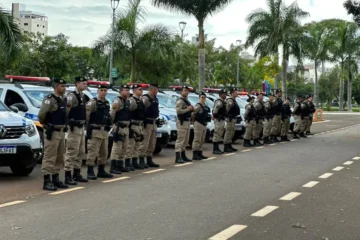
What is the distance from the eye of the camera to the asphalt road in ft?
23.2

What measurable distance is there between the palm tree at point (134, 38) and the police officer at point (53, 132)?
2121 centimetres

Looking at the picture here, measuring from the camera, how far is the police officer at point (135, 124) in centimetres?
1301

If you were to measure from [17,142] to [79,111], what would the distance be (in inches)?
49.4

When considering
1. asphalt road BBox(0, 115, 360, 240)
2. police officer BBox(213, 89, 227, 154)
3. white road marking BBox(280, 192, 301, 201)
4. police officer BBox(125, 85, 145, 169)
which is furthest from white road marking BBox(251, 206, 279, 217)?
police officer BBox(213, 89, 227, 154)

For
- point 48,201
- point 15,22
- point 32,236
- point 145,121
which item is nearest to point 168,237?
point 32,236

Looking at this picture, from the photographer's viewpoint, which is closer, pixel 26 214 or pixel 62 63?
pixel 26 214

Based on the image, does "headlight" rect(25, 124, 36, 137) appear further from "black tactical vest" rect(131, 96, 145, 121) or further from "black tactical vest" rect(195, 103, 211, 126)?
"black tactical vest" rect(195, 103, 211, 126)

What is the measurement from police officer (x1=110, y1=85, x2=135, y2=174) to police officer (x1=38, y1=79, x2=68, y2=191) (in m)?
2.10

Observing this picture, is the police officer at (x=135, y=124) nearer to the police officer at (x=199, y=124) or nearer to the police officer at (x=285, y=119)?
the police officer at (x=199, y=124)

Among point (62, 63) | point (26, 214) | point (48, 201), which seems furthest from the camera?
point (62, 63)

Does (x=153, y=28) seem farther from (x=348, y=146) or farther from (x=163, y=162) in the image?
(x=163, y=162)

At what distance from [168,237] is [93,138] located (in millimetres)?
4982

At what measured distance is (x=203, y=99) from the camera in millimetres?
15641

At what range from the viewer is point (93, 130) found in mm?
11406
